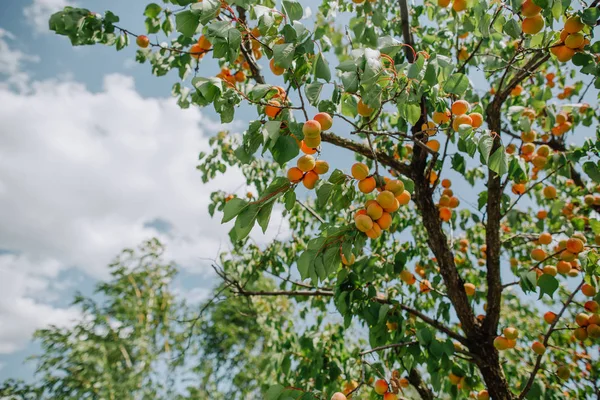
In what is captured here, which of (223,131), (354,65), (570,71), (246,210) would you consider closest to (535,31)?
(354,65)

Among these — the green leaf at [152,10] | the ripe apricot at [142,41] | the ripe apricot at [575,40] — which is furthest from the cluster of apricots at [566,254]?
the ripe apricot at [142,41]

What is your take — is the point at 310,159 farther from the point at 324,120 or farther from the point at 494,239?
the point at 494,239

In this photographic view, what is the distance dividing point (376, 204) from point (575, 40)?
997mm

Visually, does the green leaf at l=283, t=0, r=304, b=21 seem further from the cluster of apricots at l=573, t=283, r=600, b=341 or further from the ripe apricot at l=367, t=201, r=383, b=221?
the cluster of apricots at l=573, t=283, r=600, b=341

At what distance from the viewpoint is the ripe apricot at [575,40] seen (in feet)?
4.49

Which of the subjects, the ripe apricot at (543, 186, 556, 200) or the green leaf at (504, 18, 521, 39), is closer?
the green leaf at (504, 18, 521, 39)

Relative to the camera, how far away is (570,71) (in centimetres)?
304

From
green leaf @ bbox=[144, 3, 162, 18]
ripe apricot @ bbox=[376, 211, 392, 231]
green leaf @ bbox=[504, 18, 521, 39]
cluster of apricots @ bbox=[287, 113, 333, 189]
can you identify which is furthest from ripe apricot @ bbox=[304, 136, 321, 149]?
green leaf @ bbox=[144, 3, 162, 18]

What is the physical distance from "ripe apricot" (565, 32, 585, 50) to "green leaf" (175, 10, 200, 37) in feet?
4.46

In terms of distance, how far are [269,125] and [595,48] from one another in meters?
1.35

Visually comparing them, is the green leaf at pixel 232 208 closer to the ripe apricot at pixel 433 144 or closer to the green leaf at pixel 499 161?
the green leaf at pixel 499 161

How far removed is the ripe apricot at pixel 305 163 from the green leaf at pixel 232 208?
22cm

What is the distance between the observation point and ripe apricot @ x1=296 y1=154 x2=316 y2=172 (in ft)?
3.90

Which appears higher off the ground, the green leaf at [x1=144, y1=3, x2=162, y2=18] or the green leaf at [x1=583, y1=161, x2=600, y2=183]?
the green leaf at [x1=144, y1=3, x2=162, y2=18]
